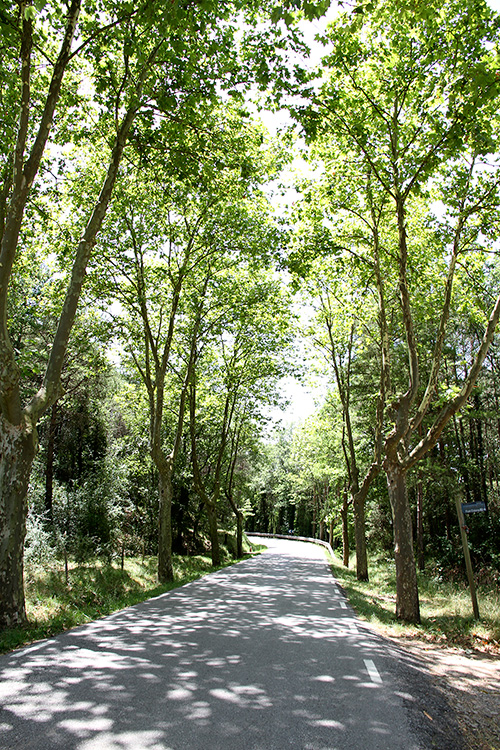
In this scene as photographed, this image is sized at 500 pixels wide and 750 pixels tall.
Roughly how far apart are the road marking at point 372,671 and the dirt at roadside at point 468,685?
2.14 ft

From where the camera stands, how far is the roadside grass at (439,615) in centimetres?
808

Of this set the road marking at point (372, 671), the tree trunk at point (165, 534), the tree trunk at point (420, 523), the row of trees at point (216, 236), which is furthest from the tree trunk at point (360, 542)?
the road marking at point (372, 671)

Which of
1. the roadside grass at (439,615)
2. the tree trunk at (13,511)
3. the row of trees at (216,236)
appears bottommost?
the roadside grass at (439,615)

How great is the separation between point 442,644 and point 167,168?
1099 centimetres

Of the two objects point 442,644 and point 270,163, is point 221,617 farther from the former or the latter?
point 270,163

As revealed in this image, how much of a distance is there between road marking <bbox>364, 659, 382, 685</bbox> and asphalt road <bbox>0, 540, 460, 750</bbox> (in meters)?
0.01

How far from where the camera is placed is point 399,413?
385 inches

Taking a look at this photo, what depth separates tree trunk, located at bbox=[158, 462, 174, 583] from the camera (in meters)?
14.1

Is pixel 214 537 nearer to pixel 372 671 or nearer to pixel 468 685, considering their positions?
pixel 372 671

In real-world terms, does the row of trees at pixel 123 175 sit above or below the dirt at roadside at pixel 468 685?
above

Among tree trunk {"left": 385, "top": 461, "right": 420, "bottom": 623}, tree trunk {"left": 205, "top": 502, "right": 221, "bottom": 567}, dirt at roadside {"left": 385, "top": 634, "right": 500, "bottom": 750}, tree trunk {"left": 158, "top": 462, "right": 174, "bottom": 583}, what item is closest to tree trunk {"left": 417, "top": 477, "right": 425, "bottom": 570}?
tree trunk {"left": 385, "top": 461, "right": 420, "bottom": 623}

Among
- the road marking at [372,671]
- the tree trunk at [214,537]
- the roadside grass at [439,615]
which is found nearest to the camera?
the road marking at [372,671]

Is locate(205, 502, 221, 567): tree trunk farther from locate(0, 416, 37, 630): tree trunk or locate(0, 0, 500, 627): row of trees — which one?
locate(0, 416, 37, 630): tree trunk

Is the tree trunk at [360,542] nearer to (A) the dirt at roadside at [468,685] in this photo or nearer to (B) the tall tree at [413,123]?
(B) the tall tree at [413,123]
